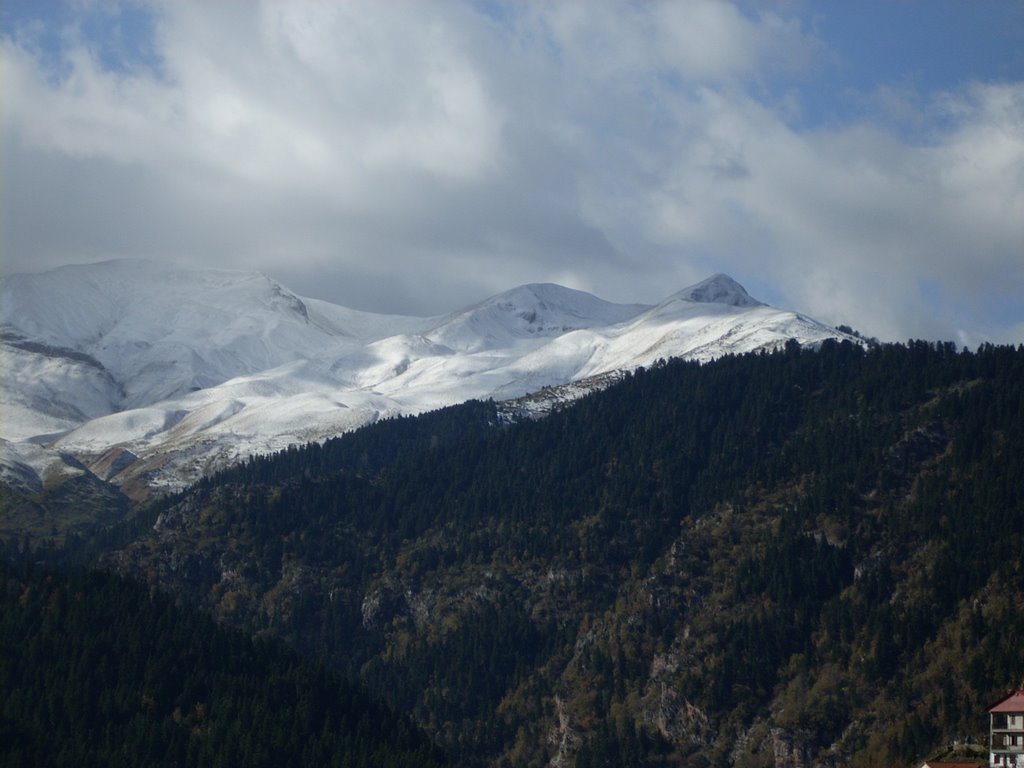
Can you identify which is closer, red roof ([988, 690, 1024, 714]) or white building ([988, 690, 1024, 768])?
white building ([988, 690, 1024, 768])

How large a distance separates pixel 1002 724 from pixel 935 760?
11474 mm

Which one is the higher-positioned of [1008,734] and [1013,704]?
[1013,704]

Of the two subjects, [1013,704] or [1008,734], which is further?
[1013,704]

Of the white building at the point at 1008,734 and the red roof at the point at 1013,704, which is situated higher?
the red roof at the point at 1013,704

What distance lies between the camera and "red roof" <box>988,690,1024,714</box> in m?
174

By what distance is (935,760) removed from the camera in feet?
609

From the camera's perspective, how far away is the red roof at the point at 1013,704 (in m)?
174

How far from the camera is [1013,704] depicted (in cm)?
17512

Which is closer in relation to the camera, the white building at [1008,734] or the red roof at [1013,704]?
the white building at [1008,734]

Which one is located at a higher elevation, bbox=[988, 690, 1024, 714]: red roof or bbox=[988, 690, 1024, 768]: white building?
bbox=[988, 690, 1024, 714]: red roof

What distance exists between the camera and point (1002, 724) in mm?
177000
